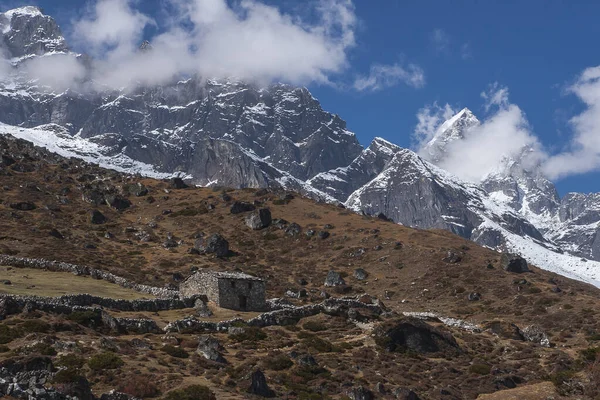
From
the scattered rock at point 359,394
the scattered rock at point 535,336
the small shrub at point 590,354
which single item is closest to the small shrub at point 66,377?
the scattered rock at point 359,394

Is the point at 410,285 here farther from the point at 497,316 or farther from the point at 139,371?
the point at 139,371

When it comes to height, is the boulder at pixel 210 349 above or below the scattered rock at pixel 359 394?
above

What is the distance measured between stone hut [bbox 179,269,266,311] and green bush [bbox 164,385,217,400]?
1032 inches

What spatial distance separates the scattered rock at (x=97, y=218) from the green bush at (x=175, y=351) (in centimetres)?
8177

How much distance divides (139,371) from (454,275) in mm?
71885

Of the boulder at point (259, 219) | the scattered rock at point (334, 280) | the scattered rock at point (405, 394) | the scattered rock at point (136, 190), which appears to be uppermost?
the scattered rock at point (136, 190)

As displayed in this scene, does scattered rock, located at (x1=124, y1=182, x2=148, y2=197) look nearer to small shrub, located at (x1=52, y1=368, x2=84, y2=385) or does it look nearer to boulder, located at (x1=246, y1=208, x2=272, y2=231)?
boulder, located at (x1=246, y1=208, x2=272, y2=231)

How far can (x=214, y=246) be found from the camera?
11262cm

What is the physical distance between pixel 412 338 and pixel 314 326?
7730mm

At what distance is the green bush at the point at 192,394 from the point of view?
116ft

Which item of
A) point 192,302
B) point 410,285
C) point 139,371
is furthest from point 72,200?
point 139,371

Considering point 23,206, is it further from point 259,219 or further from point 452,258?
point 452,258

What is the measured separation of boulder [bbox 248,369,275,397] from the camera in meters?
39.3

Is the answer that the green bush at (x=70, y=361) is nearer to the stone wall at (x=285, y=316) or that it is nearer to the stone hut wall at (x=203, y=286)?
the stone wall at (x=285, y=316)
